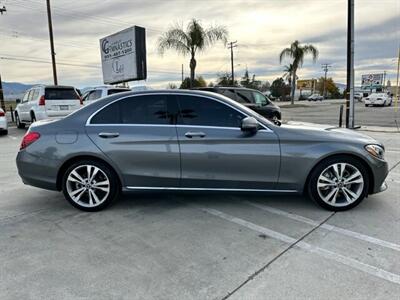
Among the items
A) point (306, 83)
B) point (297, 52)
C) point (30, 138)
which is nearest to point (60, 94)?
point (30, 138)

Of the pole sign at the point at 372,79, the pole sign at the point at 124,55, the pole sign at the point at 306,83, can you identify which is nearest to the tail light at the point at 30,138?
the pole sign at the point at 124,55

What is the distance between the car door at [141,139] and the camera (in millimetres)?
3963

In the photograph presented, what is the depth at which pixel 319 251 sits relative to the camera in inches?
121

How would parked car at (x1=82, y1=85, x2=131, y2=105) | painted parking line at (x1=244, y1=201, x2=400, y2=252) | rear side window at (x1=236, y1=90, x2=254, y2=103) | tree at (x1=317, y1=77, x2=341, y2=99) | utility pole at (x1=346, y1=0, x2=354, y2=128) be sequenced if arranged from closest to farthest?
painted parking line at (x1=244, y1=201, x2=400, y2=252), parked car at (x1=82, y1=85, x2=131, y2=105), utility pole at (x1=346, y1=0, x2=354, y2=128), rear side window at (x1=236, y1=90, x2=254, y2=103), tree at (x1=317, y1=77, x2=341, y2=99)

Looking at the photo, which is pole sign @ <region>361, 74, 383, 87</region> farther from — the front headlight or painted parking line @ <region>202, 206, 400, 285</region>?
painted parking line @ <region>202, 206, 400, 285</region>

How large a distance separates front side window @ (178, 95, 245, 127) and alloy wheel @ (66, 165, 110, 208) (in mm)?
1223

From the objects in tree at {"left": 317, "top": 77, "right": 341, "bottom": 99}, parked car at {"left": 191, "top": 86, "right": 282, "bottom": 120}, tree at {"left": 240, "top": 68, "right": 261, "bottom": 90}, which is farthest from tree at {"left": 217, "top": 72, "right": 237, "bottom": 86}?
tree at {"left": 317, "top": 77, "right": 341, "bottom": 99}

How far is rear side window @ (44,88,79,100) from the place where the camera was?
12.3 metres

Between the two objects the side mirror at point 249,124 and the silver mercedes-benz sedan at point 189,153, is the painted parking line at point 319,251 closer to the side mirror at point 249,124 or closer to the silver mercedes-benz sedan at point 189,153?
the silver mercedes-benz sedan at point 189,153

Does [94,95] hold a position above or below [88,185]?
above

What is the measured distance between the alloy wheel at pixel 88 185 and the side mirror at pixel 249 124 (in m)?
1.82

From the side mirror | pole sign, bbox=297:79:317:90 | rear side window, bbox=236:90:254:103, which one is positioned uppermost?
pole sign, bbox=297:79:317:90

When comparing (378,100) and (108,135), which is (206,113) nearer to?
(108,135)

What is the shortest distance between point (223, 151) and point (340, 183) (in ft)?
4.86
